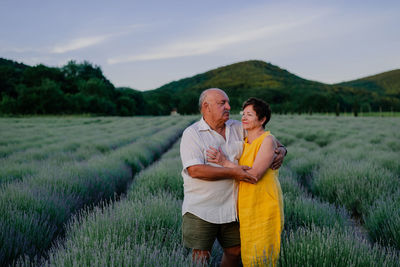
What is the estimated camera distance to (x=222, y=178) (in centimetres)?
196

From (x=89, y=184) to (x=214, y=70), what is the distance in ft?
604

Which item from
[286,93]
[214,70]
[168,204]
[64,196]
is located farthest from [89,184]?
[214,70]

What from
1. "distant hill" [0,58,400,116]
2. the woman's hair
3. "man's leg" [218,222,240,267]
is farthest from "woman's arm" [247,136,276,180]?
"distant hill" [0,58,400,116]

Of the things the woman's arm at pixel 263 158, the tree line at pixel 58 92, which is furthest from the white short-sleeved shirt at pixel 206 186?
the tree line at pixel 58 92

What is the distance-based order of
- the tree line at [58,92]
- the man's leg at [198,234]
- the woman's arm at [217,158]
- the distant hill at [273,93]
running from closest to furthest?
the woman's arm at [217,158], the man's leg at [198,234], the tree line at [58,92], the distant hill at [273,93]

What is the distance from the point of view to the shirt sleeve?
199 centimetres

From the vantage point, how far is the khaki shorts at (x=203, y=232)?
2088 mm

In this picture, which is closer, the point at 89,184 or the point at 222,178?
the point at 222,178

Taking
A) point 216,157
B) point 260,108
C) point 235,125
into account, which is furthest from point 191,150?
point 260,108

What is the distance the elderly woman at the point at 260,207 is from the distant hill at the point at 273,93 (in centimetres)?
4477

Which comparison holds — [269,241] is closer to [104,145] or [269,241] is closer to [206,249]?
[206,249]

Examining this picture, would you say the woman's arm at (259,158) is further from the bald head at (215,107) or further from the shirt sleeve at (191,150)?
the bald head at (215,107)

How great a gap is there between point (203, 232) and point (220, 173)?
538 millimetres

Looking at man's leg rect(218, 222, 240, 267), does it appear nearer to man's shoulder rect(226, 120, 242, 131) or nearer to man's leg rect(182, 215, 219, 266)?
man's leg rect(182, 215, 219, 266)
